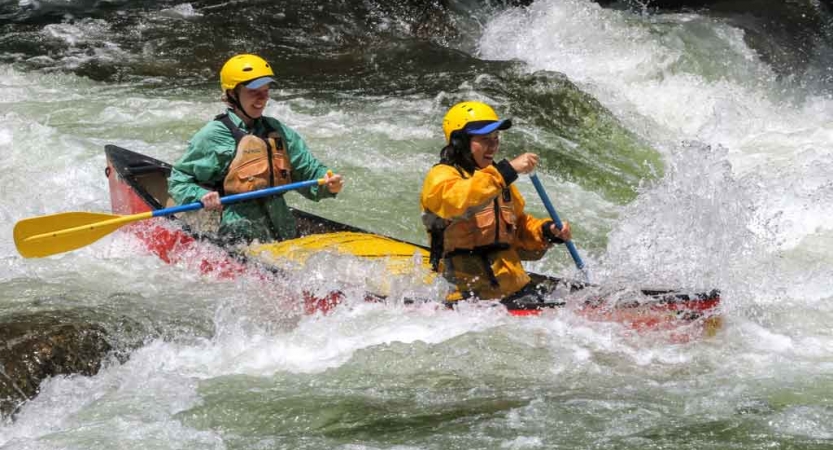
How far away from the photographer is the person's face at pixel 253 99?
240 inches

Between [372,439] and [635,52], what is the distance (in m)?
8.92

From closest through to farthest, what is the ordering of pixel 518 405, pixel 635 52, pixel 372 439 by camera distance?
pixel 372 439
pixel 518 405
pixel 635 52

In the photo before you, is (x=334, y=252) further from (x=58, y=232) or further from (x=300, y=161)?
(x=58, y=232)

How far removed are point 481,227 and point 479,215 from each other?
65 millimetres

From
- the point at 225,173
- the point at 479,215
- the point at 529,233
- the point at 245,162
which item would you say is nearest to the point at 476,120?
the point at 479,215

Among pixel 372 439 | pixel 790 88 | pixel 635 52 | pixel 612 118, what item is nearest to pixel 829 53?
pixel 790 88

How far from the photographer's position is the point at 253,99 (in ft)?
20.2

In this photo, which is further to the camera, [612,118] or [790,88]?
[790,88]

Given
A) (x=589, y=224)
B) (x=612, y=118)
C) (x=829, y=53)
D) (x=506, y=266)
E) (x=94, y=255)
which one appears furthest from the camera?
(x=829, y=53)

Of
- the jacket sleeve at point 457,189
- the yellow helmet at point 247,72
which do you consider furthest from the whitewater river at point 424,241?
the yellow helmet at point 247,72

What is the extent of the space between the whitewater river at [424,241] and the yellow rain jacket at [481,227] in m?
0.23

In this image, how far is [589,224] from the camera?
831 centimetres

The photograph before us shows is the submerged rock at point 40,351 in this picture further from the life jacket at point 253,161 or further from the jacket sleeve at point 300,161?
the jacket sleeve at point 300,161

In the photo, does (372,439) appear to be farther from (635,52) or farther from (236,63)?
(635,52)
